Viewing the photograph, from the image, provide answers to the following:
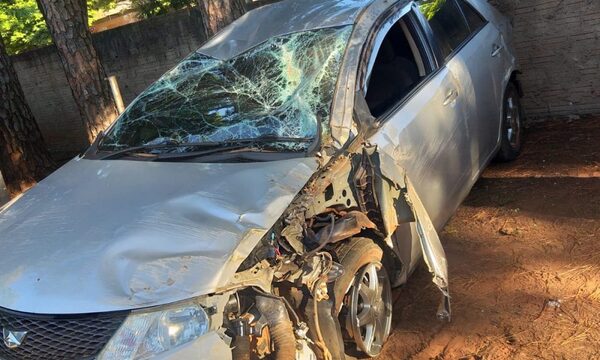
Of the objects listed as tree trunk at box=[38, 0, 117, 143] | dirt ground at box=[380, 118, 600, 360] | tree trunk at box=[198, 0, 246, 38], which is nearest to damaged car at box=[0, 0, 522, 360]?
dirt ground at box=[380, 118, 600, 360]

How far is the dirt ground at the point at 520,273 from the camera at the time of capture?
10.3 ft

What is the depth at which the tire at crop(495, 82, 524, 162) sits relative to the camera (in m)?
5.07

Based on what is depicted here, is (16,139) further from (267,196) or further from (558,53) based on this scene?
(558,53)

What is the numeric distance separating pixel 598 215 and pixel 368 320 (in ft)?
7.15

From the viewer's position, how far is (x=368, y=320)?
3.08 metres

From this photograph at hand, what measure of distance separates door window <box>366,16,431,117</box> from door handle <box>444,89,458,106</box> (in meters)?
0.21

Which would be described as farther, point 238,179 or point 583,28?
point 583,28

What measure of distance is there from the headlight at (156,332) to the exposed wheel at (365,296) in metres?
0.85

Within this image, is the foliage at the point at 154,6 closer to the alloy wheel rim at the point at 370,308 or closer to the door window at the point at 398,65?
the door window at the point at 398,65

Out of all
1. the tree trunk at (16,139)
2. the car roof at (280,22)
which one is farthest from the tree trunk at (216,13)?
the tree trunk at (16,139)

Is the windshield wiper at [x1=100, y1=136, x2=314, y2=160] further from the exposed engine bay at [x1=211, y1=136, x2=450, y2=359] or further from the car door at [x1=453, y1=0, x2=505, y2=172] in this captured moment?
the car door at [x1=453, y1=0, x2=505, y2=172]

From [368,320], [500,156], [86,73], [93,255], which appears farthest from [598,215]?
[86,73]

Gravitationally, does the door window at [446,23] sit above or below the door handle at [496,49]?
above

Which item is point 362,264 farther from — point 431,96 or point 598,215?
point 598,215
